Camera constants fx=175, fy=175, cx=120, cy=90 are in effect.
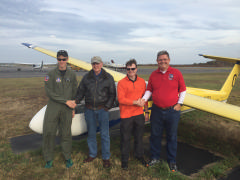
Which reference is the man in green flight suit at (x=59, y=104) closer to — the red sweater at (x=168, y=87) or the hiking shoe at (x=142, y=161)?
the hiking shoe at (x=142, y=161)

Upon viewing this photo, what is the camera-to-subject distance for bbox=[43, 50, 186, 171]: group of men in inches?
135

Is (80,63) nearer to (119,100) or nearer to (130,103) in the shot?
(119,100)

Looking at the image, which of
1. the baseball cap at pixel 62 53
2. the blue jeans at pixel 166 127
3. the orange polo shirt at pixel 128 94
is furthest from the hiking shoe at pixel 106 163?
the baseball cap at pixel 62 53

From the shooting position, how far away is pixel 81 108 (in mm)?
4820

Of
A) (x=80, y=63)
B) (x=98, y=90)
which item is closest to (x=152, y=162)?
(x=98, y=90)

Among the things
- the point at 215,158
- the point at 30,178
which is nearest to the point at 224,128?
the point at 215,158

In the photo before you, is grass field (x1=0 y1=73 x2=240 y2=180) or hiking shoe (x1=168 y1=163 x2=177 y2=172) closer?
grass field (x1=0 y1=73 x2=240 y2=180)

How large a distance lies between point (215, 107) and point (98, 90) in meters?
2.53

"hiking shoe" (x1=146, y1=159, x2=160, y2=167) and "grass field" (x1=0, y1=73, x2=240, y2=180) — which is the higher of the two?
"hiking shoe" (x1=146, y1=159, x2=160, y2=167)

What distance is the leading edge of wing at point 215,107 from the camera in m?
3.57

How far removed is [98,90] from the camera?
11.5 ft

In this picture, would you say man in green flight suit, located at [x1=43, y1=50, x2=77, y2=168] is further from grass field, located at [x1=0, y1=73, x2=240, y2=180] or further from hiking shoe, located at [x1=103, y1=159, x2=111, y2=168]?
hiking shoe, located at [x1=103, y1=159, x2=111, y2=168]

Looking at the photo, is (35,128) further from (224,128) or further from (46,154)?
(224,128)

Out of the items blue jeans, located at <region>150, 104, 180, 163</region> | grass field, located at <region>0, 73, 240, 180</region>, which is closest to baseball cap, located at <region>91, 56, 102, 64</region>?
blue jeans, located at <region>150, 104, 180, 163</region>
